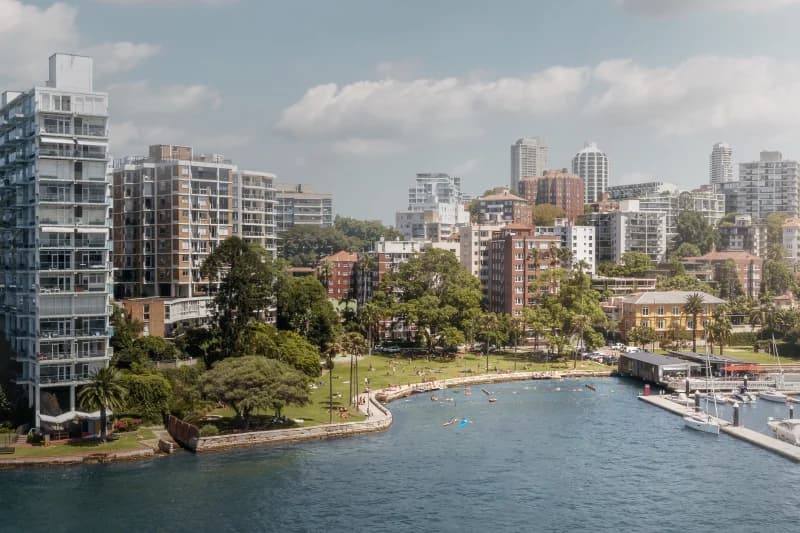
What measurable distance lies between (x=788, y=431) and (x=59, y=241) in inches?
3348

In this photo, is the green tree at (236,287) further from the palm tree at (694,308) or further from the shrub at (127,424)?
the palm tree at (694,308)

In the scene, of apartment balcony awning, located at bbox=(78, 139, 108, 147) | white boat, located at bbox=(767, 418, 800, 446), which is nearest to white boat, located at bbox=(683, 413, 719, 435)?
white boat, located at bbox=(767, 418, 800, 446)

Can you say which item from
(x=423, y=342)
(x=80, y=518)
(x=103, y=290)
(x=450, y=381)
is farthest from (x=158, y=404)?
(x=423, y=342)

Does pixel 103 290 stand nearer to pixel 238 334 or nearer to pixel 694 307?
pixel 238 334

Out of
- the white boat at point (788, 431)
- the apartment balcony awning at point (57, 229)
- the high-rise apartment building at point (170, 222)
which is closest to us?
the apartment balcony awning at point (57, 229)

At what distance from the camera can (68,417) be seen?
91.4 metres

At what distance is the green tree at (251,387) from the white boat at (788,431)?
2164 inches

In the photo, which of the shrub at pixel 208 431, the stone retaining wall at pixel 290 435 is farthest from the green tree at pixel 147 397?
the stone retaining wall at pixel 290 435

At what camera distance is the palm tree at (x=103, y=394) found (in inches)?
3482

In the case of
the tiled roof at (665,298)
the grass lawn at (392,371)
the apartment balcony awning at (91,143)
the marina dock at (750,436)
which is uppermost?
the apartment balcony awning at (91,143)

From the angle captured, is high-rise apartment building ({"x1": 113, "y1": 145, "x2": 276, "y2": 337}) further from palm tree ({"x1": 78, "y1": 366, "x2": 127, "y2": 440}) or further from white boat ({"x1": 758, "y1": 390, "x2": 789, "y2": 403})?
white boat ({"x1": 758, "y1": 390, "x2": 789, "y2": 403})

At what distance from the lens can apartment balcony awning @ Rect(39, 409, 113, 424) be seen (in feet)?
298

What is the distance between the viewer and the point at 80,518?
232 feet

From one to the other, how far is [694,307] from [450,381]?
2124 inches
